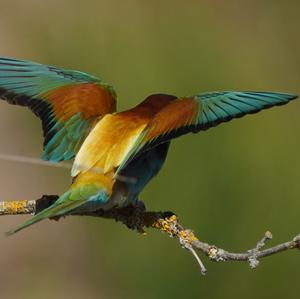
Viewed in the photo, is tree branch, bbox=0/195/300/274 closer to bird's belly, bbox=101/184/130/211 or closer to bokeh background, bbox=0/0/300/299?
bird's belly, bbox=101/184/130/211

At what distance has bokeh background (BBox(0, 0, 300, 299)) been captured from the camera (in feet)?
8.36

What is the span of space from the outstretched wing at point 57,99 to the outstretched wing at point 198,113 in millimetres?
158

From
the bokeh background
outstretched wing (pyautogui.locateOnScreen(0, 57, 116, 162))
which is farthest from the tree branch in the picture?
the bokeh background

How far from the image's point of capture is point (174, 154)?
274 cm

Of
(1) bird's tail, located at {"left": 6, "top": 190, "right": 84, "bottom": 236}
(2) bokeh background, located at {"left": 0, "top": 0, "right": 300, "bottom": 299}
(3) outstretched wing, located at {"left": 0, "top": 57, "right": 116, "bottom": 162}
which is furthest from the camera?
(2) bokeh background, located at {"left": 0, "top": 0, "right": 300, "bottom": 299}

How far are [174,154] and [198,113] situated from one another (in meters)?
1.22

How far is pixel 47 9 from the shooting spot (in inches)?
152

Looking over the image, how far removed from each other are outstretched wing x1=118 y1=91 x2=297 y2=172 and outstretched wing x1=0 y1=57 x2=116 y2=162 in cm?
16

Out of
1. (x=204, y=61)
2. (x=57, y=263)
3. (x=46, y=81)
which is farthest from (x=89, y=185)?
(x=57, y=263)

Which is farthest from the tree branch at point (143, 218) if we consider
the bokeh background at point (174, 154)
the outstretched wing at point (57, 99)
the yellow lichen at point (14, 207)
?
the bokeh background at point (174, 154)

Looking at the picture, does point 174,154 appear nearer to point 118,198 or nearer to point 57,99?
point 57,99

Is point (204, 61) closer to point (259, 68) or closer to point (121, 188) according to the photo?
point (259, 68)

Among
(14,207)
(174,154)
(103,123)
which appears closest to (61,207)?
(14,207)

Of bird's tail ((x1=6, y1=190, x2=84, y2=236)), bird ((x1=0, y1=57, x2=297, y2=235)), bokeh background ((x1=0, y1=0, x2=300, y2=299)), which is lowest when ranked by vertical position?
bokeh background ((x1=0, y1=0, x2=300, y2=299))
